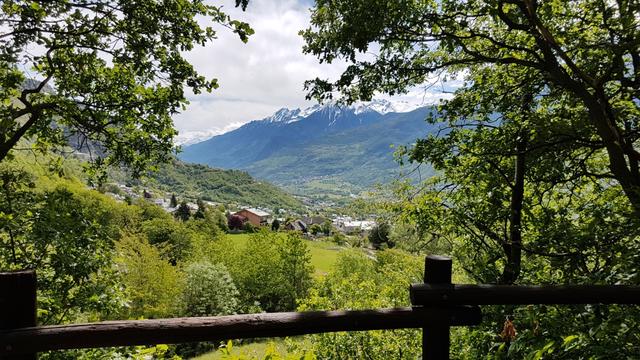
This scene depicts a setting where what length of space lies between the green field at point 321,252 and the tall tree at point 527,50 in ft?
163

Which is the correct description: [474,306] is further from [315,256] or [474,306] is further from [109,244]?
[315,256]

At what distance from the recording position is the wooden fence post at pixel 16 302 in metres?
1.88

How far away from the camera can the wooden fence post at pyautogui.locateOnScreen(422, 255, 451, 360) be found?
2.33m

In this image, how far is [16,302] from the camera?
6.25ft

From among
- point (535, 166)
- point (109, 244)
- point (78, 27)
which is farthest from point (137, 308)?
point (535, 166)

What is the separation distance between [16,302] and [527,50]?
4880 mm

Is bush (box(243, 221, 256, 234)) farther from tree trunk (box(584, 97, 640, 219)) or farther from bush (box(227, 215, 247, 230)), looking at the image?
tree trunk (box(584, 97, 640, 219))

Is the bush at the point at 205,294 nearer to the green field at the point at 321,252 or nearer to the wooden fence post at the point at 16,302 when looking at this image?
the green field at the point at 321,252

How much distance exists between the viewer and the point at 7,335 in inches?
73.3

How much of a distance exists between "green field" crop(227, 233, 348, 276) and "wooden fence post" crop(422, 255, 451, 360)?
172ft

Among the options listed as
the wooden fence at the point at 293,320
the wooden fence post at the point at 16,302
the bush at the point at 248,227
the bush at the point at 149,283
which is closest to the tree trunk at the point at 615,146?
the wooden fence at the point at 293,320

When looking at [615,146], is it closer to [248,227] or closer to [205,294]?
[205,294]

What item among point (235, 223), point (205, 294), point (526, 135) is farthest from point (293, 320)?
point (235, 223)

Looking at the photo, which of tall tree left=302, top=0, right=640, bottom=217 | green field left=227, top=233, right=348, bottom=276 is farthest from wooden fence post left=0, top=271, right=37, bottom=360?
green field left=227, top=233, right=348, bottom=276
